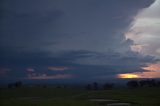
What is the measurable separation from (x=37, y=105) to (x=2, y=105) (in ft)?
13.7

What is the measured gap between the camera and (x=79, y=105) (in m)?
41.6

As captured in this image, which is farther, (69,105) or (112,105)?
(112,105)

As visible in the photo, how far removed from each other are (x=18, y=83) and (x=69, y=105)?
81.6 metres

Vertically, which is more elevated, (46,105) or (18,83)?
(18,83)

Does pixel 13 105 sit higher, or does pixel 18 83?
pixel 18 83

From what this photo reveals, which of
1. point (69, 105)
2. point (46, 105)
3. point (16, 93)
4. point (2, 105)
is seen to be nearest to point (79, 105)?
point (69, 105)

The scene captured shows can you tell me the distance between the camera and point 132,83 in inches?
5413

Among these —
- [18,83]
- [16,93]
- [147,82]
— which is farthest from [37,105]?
[147,82]

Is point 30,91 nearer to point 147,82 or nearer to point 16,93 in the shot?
point 16,93

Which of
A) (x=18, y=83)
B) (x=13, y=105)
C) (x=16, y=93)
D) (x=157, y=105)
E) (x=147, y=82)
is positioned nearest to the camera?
(x=13, y=105)

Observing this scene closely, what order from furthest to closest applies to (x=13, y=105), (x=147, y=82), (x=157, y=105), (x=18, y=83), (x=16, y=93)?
(x=147, y=82), (x=18, y=83), (x=16, y=93), (x=157, y=105), (x=13, y=105)

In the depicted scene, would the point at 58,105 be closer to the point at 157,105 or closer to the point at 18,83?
the point at 157,105

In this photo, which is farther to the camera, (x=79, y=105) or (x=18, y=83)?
(x=18, y=83)

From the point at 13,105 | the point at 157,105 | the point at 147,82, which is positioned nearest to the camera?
the point at 13,105
